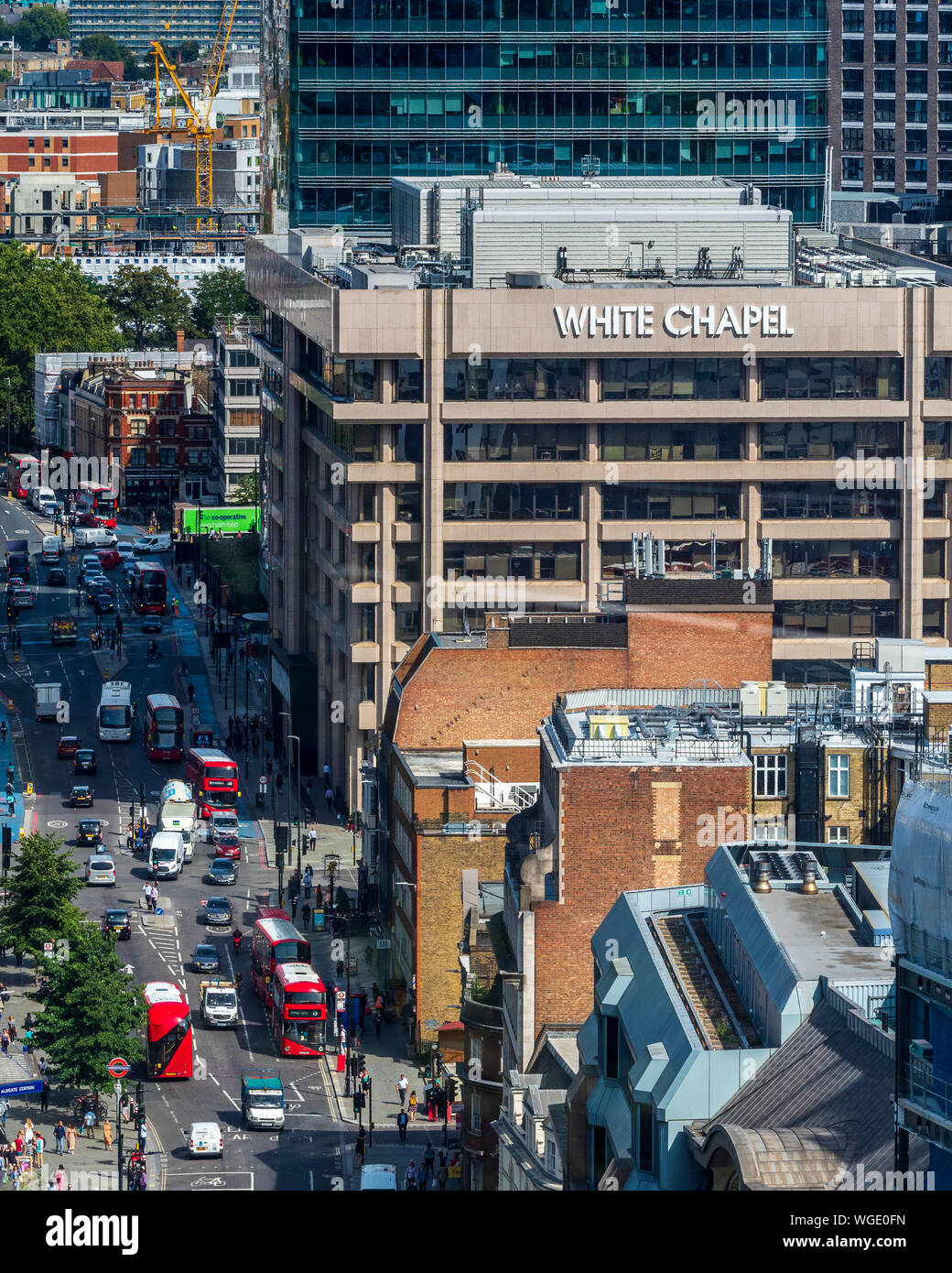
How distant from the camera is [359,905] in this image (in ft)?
357

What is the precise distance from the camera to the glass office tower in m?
156

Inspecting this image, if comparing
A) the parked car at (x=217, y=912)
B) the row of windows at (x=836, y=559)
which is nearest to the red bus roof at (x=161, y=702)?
the parked car at (x=217, y=912)

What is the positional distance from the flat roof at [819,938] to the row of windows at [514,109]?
118 meters

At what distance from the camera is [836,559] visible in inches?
4813

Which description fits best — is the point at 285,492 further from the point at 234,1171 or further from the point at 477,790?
the point at 234,1171

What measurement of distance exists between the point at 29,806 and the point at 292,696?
1597 centimetres

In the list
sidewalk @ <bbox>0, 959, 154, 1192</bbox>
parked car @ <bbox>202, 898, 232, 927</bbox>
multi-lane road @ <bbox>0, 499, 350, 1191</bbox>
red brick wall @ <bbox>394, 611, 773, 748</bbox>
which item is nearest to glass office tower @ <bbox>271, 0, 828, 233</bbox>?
multi-lane road @ <bbox>0, 499, 350, 1191</bbox>

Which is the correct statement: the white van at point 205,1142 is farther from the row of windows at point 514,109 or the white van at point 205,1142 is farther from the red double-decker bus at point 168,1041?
the row of windows at point 514,109

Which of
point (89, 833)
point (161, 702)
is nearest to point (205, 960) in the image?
point (89, 833)

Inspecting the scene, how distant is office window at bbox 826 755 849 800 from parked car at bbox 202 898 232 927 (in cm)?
4241

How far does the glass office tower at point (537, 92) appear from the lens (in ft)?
513

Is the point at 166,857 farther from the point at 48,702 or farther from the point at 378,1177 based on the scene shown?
the point at 378,1177

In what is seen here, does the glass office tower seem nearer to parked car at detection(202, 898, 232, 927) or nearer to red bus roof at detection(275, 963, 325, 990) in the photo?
parked car at detection(202, 898, 232, 927)
